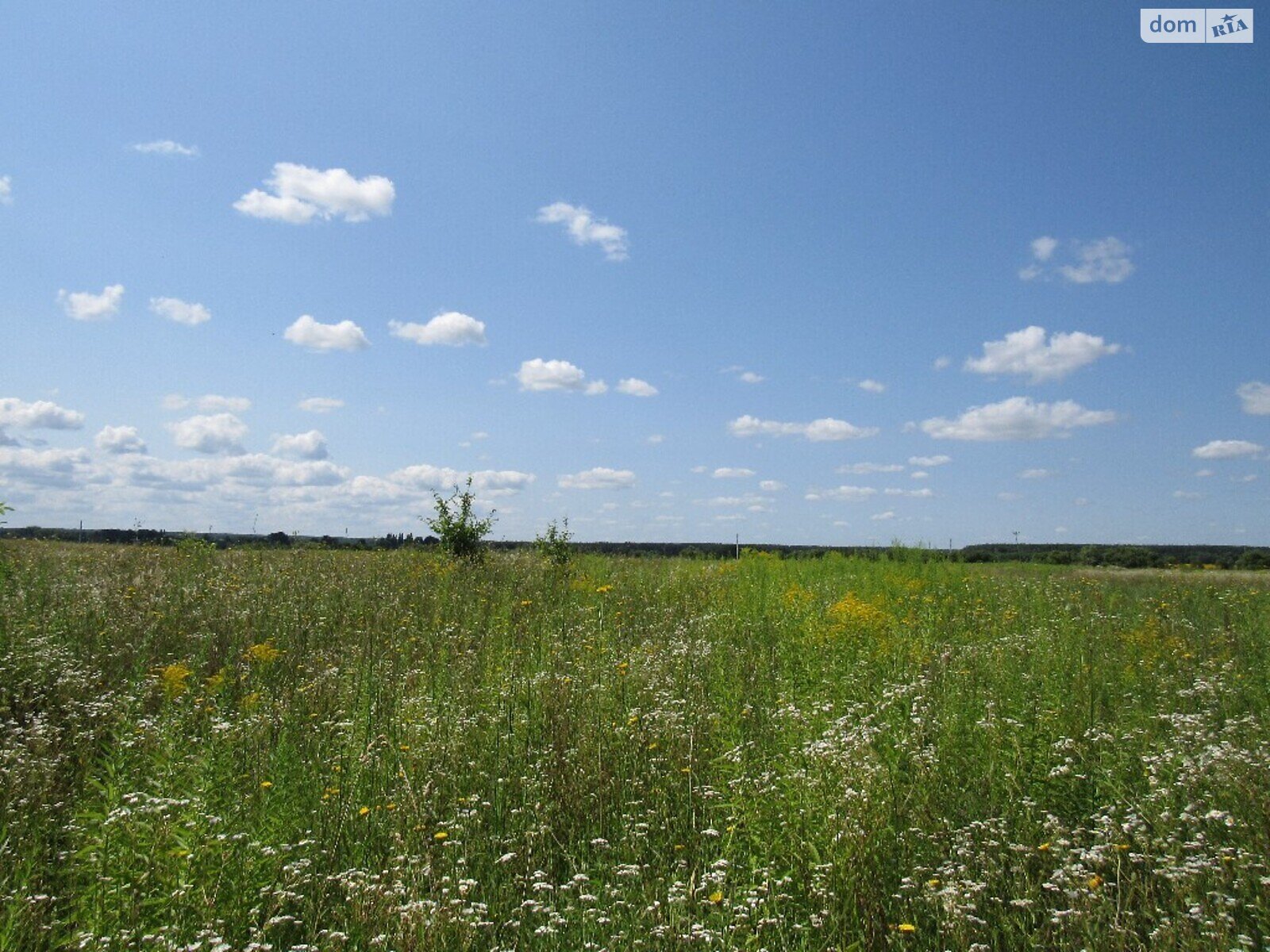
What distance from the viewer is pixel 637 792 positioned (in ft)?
13.3

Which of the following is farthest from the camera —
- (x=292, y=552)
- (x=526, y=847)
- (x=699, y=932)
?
(x=292, y=552)

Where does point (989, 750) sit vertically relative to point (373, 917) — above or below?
above

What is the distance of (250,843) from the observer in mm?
2969

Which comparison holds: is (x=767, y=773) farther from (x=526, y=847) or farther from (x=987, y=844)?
(x=526, y=847)

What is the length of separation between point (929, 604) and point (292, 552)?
1363 cm

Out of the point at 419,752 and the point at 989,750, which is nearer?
the point at 989,750

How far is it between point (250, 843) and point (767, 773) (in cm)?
225

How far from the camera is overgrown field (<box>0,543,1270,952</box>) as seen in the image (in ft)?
8.87

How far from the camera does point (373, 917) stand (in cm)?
278

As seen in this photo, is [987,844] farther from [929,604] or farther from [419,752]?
[929,604]

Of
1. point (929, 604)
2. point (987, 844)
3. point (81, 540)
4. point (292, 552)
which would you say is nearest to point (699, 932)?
point (987, 844)

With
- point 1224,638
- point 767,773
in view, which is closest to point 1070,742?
point 767,773

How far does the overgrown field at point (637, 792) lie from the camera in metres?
2.71

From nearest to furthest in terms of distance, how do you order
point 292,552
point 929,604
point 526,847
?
1. point 526,847
2. point 929,604
3. point 292,552
